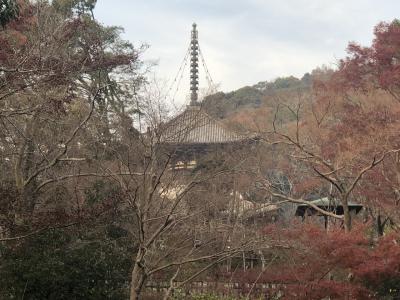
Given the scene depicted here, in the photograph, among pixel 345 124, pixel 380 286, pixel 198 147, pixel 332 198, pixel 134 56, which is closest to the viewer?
pixel 380 286

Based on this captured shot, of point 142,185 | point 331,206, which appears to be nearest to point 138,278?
point 142,185

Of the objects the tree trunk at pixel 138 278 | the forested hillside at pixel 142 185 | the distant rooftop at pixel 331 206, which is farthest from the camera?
the distant rooftop at pixel 331 206

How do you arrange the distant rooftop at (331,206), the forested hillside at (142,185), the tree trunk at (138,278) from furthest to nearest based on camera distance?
the distant rooftop at (331,206)
the forested hillside at (142,185)
the tree trunk at (138,278)

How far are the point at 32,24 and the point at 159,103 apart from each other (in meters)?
3.02

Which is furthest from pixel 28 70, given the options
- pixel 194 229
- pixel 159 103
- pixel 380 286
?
pixel 380 286

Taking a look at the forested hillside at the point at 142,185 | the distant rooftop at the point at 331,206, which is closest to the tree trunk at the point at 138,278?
the forested hillside at the point at 142,185

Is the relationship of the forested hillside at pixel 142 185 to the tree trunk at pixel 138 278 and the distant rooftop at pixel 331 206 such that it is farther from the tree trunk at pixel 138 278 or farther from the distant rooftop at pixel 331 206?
the distant rooftop at pixel 331 206

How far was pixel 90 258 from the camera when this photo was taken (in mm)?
8453

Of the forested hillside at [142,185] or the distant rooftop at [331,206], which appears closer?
the forested hillside at [142,185]

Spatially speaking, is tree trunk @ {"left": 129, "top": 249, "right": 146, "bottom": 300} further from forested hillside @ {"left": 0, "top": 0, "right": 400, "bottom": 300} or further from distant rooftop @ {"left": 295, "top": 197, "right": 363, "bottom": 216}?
distant rooftop @ {"left": 295, "top": 197, "right": 363, "bottom": 216}

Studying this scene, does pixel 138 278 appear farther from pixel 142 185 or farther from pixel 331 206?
→ pixel 331 206

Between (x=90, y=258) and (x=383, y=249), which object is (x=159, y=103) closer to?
(x=90, y=258)

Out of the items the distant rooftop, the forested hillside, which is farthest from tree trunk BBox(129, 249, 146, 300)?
the distant rooftop

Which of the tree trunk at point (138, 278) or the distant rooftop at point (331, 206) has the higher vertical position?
the tree trunk at point (138, 278)
